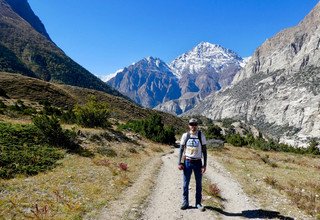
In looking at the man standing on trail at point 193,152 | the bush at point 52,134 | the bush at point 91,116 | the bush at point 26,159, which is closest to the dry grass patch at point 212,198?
the man standing on trail at point 193,152

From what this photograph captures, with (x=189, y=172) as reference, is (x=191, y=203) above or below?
below

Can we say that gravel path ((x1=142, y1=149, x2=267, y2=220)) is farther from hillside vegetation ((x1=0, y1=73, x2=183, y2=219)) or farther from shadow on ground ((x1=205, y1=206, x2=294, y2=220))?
hillside vegetation ((x1=0, y1=73, x2=183, y2=219))

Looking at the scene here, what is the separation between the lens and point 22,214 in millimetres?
12000

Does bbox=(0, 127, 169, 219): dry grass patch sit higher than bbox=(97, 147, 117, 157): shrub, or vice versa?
bbox=(97, 147, 117, 157): shrub

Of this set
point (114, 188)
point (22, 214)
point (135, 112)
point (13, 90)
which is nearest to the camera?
point (22, 214)

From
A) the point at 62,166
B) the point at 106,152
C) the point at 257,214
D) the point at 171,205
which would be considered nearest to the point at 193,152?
the point at 171,205

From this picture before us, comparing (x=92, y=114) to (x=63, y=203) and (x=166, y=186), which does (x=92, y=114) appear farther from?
(x=63, y=203)

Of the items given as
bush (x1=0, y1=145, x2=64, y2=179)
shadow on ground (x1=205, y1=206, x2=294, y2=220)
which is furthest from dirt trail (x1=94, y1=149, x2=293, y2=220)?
bush (x1=0, y1=145, x2=64, y2=179)

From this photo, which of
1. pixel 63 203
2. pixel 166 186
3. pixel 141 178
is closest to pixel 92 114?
pixel 141 178

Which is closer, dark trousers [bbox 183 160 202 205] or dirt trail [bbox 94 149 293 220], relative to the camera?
dirt trail [bbox 94 149 293 220]

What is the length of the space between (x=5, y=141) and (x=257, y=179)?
56.2 feet

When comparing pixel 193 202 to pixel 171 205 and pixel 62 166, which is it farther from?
pixel 62 166

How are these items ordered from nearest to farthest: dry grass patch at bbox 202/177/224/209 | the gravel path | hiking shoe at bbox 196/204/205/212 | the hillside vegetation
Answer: the gravel path
hiking shoe at bbox 196/204/205/212
the hillside vegetation
dry grass patch at bbox 202/177/224/209

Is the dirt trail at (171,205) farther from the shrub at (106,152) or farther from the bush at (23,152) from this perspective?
the shrub at (106,152)
